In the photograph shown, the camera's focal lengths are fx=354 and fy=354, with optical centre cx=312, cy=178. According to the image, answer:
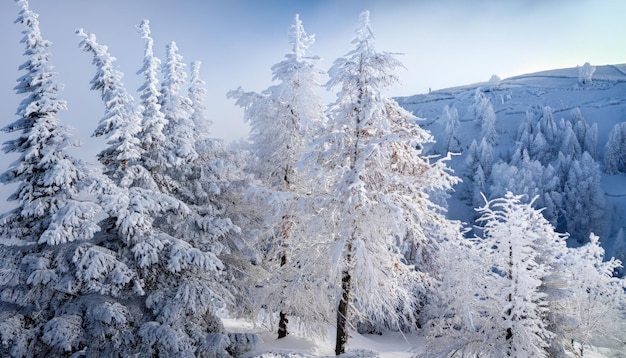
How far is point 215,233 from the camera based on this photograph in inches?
456

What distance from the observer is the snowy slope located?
285ft

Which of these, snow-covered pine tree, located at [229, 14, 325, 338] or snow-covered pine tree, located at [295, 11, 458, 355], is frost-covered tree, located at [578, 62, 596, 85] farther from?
snow-covered pine tree, located at [295, 11, 458, 355]

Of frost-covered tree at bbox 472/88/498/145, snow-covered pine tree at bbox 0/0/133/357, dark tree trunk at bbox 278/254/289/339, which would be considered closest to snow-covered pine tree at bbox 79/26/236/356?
snow-covered pine tree at bbox 0/0/133/357

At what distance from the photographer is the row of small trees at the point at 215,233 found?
888cm

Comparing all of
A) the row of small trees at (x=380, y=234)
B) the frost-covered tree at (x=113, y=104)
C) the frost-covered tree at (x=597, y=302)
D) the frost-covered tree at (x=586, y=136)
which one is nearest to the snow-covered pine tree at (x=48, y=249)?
the frost-covered tree at (x=113, y=104)

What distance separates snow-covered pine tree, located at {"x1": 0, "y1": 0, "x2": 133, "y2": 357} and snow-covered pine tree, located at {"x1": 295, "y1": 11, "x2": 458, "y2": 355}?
5.30 meters

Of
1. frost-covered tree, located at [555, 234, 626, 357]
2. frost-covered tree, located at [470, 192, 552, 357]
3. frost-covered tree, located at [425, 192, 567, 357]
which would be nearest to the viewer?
frost-covered tree, located at [470, 192, 552, 357]

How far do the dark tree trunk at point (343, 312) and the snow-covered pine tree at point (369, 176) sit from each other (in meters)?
0.09

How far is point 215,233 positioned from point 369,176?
17.8 feet

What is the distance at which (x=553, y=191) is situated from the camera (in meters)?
81.8

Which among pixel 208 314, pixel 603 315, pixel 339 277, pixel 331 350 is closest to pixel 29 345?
pixel 208 314

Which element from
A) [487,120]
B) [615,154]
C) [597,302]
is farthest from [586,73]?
[597,302]

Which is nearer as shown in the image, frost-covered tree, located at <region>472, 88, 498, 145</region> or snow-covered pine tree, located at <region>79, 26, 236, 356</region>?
snow-covered pine tree, located at <region>79, 26, 236, 356</region>

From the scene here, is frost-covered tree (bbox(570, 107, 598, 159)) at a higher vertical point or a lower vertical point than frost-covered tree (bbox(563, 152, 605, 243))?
higher
